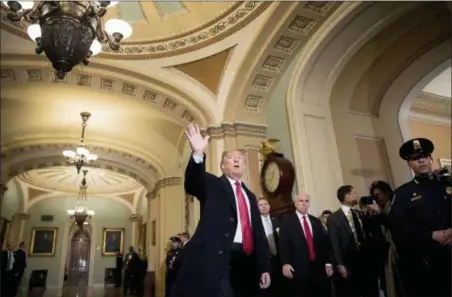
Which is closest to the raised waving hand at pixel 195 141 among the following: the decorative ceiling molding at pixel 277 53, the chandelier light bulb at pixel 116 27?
the chandelier light bulb at pixel 116 27

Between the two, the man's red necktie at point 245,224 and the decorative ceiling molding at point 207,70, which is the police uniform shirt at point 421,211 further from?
the decorative ceiling molding at point 207,70

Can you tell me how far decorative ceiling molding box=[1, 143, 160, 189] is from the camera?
10.1 meters

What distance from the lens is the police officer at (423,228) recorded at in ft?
7.41

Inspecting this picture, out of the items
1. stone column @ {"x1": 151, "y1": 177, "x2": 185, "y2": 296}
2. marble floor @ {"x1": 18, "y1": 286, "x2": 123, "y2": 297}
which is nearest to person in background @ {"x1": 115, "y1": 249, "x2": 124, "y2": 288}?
marble floor @ {"x1": 18, "y1": 286, "x2": 123, "y2": 297}

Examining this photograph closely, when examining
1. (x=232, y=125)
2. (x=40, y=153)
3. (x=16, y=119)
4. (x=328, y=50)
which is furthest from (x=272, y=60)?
(x=40, y=153)

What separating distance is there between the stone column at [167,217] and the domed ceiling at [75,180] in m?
5.12

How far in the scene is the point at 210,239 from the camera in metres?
2.00

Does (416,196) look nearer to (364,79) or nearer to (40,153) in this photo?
(364,79)

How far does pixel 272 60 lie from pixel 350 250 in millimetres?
3568

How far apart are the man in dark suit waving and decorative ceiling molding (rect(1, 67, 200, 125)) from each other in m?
5.02

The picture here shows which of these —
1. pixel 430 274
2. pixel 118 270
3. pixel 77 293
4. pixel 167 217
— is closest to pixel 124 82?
pixel 167 217

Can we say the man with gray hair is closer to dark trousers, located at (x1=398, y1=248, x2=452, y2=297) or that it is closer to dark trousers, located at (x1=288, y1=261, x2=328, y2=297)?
dark trousers, located at (x1=288, y1=261, x2=328, y2=297)

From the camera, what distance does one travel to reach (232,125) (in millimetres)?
6285

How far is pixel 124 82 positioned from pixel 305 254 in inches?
204
